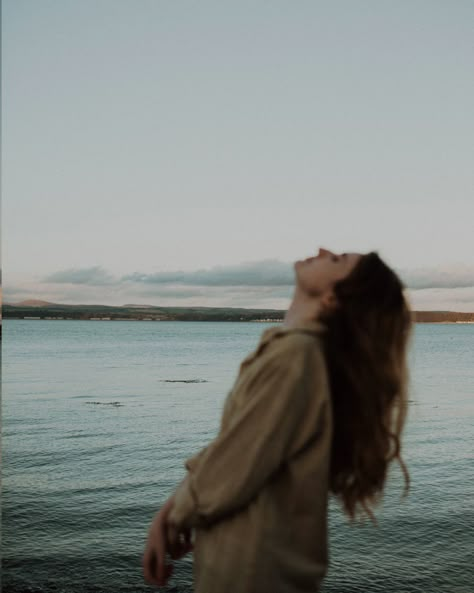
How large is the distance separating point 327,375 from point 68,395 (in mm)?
27157

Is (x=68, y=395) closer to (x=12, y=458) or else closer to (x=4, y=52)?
(x=12, y=458)

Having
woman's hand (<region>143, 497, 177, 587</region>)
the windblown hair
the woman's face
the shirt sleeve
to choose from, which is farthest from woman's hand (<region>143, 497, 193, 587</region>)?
the woman's face

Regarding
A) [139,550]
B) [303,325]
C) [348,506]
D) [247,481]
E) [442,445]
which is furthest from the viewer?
[442,445]

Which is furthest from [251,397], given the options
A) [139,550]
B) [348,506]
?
[139,550]

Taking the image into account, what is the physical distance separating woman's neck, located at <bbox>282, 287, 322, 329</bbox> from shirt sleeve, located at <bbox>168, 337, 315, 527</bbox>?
Answer: 0.16 meters

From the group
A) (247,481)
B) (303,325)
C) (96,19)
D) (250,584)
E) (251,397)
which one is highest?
(96,19)

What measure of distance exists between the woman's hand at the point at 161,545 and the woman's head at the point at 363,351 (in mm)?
474

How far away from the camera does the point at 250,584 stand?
67.1 inches

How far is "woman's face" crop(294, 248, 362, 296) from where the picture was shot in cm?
188

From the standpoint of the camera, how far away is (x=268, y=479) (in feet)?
5.66

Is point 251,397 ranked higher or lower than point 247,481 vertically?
higher

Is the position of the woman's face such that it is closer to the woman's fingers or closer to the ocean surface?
the ocean surface

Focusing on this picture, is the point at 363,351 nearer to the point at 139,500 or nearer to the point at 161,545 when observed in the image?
the point at 161,545

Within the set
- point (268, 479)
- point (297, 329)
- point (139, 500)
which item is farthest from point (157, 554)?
point (139, 500)
